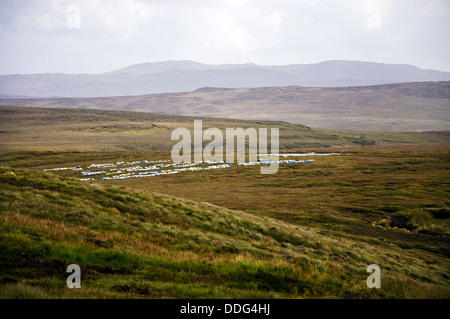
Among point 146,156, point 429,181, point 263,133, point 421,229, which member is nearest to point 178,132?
point 263,133

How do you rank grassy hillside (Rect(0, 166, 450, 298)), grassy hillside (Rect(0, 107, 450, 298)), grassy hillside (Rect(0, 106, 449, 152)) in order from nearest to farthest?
grassy hillside (Rect(0, 166, 450, 298)) < grassy hillside (Rect(0, 107, 450, 298)) < grassy hillside (Rect(0, 106, 449, 152))

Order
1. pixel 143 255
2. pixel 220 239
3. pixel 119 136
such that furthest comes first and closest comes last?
pixel 119 136 → pixel 220 239 → pixel 143 255

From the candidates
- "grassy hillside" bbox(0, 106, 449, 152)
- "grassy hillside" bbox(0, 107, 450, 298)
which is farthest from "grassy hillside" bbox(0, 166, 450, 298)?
"grassy hillside" bbox(0, 106, 449, 152)

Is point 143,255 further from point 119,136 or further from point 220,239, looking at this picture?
point 119,136

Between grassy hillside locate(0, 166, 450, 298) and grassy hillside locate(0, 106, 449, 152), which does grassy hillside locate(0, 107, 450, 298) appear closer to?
grassy hillside locate(0, 166, 450, 298)

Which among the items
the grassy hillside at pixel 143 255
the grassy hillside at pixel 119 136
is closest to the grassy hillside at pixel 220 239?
the grassy hillside at pixel 143 255

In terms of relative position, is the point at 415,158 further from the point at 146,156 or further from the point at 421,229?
the point at 146,156

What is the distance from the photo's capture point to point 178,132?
182m

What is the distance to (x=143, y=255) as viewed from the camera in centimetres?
1462

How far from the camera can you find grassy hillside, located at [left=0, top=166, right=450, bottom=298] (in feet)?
37.9

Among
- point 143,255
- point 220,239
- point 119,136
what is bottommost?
point 220,239

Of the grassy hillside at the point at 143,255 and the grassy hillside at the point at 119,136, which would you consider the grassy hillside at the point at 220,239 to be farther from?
the grassy hillside at the point at 119,136

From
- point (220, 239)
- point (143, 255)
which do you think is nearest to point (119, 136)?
point (220, 239)

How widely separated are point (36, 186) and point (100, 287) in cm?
1576
